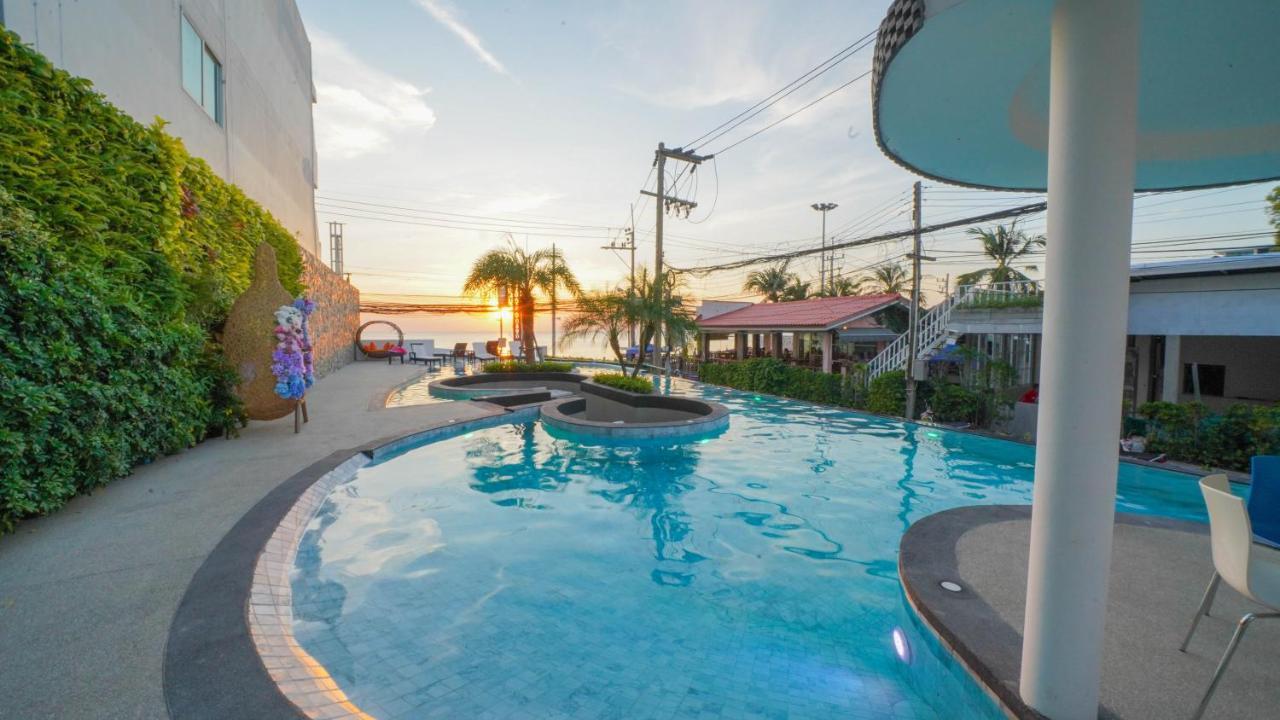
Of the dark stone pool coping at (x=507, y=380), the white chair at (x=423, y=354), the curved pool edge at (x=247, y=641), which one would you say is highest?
the white chair at (x=423, y=354)

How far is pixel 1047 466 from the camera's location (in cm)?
227

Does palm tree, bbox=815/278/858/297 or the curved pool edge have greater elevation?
palm tree, bbox=815/278/858/297

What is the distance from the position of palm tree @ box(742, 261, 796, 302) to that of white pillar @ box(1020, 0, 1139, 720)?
123 ft

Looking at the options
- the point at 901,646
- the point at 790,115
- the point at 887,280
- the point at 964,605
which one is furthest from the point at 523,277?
the point at 887,280

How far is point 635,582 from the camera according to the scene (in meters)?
4.79

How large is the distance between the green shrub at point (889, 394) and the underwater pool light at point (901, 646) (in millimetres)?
10161

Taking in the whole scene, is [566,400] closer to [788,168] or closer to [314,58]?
[788,168]

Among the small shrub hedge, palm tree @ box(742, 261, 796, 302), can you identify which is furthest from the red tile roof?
palm tree @ box(742, 261, 796, 302)

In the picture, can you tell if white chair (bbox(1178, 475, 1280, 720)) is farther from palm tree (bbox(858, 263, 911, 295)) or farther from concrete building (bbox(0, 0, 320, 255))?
palm tree (bbox(858, 263, 911, 295))

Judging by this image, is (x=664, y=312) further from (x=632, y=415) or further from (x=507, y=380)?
(x=507, y=380)

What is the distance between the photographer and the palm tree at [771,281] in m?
39.1

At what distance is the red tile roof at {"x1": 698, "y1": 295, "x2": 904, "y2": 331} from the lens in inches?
733

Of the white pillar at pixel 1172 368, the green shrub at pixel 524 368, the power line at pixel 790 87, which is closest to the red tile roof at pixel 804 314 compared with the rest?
the power line at pixel 790 87

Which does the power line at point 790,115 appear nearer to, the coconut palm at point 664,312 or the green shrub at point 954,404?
the coconut palm at point 664,312
